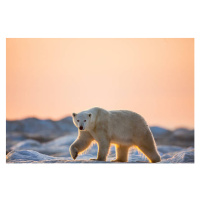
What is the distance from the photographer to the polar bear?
27.0 ft

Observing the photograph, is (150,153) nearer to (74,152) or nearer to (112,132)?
(112,132)

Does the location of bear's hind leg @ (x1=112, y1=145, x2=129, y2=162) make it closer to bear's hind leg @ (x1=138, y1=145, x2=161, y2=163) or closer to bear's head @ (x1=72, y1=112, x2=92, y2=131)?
bear's hind leg @ (x1=138, y1=145, x2=161, y2=163)

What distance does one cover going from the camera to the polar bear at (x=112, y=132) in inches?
324

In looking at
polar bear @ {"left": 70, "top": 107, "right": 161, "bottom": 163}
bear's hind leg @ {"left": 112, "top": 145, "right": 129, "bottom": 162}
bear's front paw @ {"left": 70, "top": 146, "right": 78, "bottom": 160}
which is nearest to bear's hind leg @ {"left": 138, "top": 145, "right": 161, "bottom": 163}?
polar bear @ {"left": 70, "top": 107, "right": 161, "bottom": 163}

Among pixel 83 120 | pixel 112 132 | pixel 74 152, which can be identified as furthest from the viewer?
pixel 112 132

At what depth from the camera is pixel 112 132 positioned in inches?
336

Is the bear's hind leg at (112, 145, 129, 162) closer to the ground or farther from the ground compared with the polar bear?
closer to the ground

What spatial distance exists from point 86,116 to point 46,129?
14001 mm

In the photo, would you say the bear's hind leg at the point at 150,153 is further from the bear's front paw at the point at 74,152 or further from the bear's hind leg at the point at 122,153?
the bear's front paw at the point at 74,152

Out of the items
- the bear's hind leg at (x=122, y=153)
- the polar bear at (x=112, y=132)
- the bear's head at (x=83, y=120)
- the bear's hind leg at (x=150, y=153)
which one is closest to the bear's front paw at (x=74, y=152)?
the polar bear at (x=112, y=132)

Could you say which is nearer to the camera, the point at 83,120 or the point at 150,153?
the point at 83,120

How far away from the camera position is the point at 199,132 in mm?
9617

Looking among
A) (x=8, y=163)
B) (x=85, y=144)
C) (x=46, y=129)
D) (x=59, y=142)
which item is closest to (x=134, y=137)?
(x=85, y=144)

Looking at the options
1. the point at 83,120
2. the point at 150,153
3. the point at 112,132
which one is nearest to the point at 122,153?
the point at 150,153
